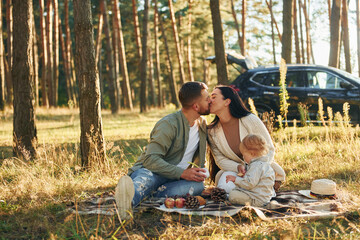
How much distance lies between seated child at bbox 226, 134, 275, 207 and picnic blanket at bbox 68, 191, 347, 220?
98 millimetres

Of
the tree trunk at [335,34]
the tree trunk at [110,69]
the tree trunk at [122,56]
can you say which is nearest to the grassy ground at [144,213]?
the tree trunk at [335,34]

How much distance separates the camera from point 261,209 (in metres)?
3.93

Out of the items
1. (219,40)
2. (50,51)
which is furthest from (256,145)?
(50,51)

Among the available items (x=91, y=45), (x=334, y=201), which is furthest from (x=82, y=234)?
(x=91, y=45)

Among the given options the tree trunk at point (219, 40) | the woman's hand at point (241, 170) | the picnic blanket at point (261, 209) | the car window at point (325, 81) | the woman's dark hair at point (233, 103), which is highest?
the tree trunk at point (219, 40)

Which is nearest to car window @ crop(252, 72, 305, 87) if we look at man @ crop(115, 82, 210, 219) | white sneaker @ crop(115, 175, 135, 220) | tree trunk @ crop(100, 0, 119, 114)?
man @ crop(115, 82, 210, 219)

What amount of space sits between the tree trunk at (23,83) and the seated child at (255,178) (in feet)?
14.4

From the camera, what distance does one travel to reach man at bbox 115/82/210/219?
4.26 m

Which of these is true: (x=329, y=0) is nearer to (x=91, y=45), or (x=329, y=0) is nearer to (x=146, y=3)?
(x=146, y=3)

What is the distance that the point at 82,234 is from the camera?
3.27 m

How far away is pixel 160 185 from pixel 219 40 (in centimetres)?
492

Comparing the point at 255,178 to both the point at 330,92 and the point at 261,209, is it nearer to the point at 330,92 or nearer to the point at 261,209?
the point at 261,209

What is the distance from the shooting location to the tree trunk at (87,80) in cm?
580

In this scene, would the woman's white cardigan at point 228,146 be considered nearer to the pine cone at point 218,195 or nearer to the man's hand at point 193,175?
the pine cone at point 218,195
